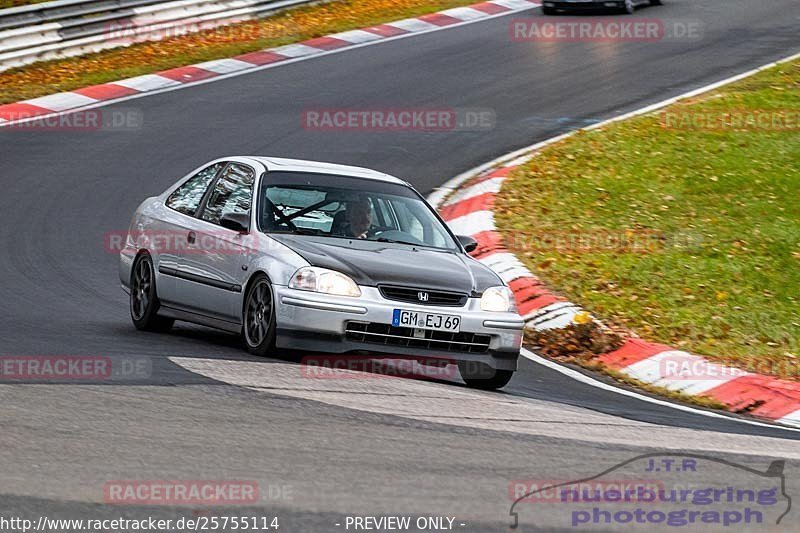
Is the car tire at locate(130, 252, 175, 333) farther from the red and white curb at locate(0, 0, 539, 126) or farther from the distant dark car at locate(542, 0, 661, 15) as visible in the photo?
the distant dark car at locate(542, 0, 661, 15)

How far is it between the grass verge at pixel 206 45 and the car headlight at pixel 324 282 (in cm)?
1198

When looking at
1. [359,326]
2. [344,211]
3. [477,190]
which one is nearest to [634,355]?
[344,211]

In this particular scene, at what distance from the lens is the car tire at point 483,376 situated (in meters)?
9.13

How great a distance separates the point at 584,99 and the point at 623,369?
11.0 metres

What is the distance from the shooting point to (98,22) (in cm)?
2275

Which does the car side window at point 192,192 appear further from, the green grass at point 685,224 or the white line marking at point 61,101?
the white line marking at point 61,101

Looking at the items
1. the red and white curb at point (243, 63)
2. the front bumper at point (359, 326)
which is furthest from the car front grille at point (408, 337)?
the red and white curb at point (243, 63)

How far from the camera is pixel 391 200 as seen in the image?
401 inches

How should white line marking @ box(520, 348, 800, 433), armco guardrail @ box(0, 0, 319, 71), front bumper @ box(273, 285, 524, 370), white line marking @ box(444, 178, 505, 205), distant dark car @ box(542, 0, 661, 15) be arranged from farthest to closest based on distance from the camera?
distant dark car @ box(542, 0, 661, 15) < armco guardrail @ box(0, 0, 319, 71) < white line marking @ box(444, 178, 505, 205) < white line marking @ box(520, 348, 800, 433) < front bumper @ box(273, 285, 524, 370)

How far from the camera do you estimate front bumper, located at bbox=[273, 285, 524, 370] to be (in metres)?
8.70

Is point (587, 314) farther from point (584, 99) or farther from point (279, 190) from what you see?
point (584, 99)

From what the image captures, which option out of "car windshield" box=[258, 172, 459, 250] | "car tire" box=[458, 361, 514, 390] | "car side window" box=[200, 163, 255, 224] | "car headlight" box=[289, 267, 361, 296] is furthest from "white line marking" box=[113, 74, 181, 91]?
"car tire" box=[458, 361, 514, 390]

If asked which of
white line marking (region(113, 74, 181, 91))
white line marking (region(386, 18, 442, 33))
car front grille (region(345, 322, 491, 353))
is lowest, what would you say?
white line marking (region(386, 18, 442, 33))

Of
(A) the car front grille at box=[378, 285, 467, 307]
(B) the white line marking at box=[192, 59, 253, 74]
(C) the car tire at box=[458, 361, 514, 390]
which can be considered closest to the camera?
(A) the car front grille at box=[378, 285, 467, 307]
